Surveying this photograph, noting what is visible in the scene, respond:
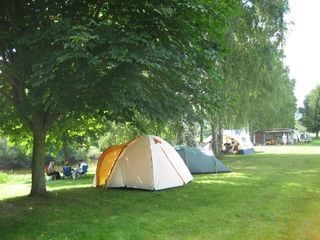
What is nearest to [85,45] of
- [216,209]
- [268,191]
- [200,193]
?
[216,209]

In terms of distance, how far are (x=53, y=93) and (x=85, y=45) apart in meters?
1.66

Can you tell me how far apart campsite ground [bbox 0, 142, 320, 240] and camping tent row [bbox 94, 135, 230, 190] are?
398 millimetres

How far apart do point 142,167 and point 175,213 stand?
3.83 metres

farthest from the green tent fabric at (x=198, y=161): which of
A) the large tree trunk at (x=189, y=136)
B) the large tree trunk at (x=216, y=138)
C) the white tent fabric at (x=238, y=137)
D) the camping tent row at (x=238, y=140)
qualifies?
the white tent fabric at (x=238, y=137)

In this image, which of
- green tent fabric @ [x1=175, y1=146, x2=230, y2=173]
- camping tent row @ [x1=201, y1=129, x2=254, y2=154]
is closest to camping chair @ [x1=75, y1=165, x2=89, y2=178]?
green tent fabric @ [x1=175, y1=146, x2=230, y2=173]

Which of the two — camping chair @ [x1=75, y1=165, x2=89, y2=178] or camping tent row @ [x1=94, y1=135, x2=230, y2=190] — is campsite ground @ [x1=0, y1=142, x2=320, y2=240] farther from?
camping chair @ [x1=75, y1=165, x2=89, y2=178]

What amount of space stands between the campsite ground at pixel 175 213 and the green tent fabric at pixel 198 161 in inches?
152

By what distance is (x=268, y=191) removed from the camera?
12031 mm

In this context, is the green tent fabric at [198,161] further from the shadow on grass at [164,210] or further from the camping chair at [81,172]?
the camping chair at [81,172]

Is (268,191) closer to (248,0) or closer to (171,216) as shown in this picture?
(171,216)

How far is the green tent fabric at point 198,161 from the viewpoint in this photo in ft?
58.5

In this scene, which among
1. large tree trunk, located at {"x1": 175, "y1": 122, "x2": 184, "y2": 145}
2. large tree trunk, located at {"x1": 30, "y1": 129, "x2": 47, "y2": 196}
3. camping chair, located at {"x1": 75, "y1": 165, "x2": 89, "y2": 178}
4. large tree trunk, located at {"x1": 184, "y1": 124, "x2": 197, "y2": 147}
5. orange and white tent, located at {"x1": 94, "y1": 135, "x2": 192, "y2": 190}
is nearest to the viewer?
large tree trunk, located at {"x1": 30, "y1": 129, "x2": 47, "y2": 196}

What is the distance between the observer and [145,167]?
1303cm

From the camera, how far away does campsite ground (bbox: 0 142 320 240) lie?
7738 mm
